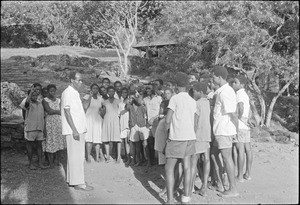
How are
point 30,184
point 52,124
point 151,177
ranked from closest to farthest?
1. point 30,184
2. point 151,177
3. point 52,124

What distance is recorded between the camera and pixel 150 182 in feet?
19.8

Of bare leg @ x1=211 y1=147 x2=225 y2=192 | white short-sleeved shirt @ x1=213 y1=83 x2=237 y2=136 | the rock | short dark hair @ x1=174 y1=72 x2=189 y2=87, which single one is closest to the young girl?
bare leg @ x1=211 y1=147 x2=225 y2=192

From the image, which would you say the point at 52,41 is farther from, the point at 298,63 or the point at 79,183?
the point at 79,183

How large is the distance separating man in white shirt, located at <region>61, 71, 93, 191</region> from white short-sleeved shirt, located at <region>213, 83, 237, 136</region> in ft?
6.57

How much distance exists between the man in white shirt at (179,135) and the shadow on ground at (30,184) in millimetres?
1500

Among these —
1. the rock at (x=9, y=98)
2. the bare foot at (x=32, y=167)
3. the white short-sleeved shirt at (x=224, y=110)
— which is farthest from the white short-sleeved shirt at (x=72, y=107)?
the rock at (x=9, y=98)

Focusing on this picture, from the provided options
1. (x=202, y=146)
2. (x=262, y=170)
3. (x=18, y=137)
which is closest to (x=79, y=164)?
(x=202, y=146)

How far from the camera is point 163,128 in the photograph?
17.4 feet

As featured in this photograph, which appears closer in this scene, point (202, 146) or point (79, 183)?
point (202, 146)

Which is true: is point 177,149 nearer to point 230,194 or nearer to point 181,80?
point 181,80

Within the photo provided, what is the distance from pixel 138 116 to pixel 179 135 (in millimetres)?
2345

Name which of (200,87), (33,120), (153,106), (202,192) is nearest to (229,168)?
(202,192)

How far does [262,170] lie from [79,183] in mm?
3434

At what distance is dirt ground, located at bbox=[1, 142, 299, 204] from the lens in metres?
5.10
